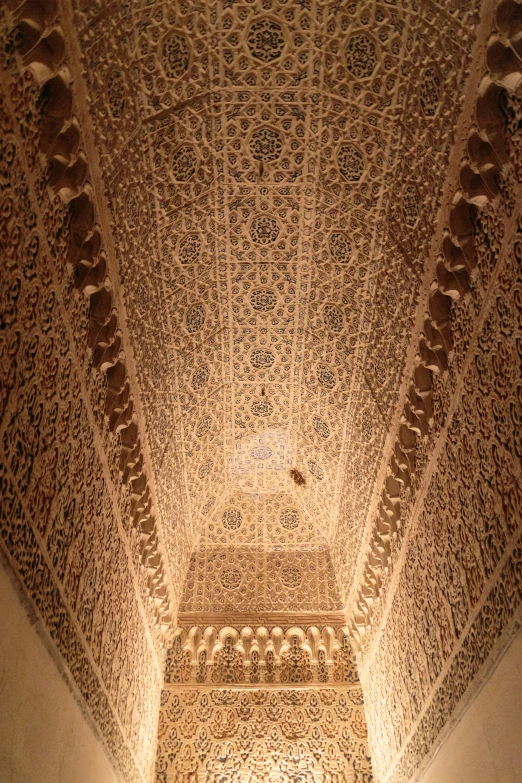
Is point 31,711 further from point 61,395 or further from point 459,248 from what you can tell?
point 459,248

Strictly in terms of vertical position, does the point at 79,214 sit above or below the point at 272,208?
below

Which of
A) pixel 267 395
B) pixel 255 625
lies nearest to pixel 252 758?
pixel 255 625

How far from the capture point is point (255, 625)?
17.3ft

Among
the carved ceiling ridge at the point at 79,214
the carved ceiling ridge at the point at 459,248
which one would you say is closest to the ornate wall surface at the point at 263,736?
the carved ceiling ridge at the point at 459,248

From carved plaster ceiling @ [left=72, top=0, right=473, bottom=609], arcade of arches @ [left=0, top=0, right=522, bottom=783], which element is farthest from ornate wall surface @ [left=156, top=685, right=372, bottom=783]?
carved plaster ceiling @ [left=72, top=0, right=473, bottom=609]

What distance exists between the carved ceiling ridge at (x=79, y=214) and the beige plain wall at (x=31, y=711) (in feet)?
3.64

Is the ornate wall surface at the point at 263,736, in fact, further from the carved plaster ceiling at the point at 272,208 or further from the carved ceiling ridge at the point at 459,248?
the carved ceiling ridge at the point at 459,248

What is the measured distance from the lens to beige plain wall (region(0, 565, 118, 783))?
208cm

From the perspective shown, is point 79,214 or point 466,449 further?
point 466,449

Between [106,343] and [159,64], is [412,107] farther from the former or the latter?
[106,343]

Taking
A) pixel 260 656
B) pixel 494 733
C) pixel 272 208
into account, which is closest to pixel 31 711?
pixel 494 733

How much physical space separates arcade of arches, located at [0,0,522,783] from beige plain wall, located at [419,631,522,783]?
7cm

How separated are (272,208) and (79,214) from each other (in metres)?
1.38

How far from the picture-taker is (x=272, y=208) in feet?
12.1
